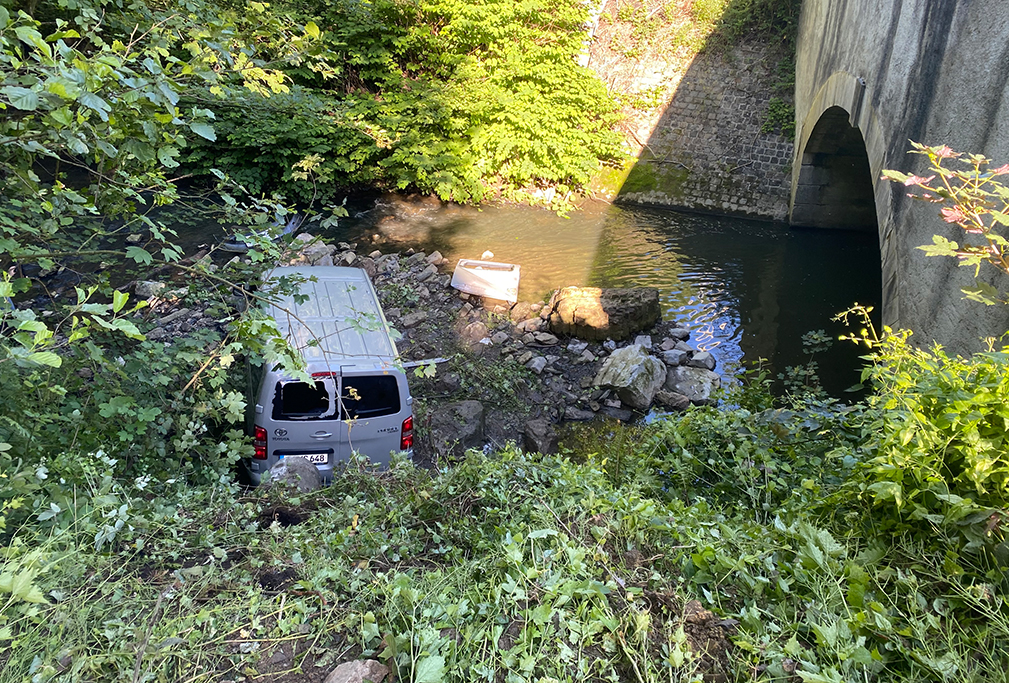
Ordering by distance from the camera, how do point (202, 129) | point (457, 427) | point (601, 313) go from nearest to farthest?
Answer: point (202, 129), point (457, 427), point (601, 313)

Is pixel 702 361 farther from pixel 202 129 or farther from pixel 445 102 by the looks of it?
pixel 445 102

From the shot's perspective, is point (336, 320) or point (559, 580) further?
point (336, 320)

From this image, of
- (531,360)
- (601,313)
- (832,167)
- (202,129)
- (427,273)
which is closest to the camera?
(202,129)

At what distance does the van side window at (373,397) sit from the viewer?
216 inches

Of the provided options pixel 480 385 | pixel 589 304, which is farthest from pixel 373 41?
pixel 480 385

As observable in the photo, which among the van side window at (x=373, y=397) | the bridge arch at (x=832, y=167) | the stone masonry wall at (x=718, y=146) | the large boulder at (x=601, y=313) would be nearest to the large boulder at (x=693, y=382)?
the large boulder at (x=601, y=313)

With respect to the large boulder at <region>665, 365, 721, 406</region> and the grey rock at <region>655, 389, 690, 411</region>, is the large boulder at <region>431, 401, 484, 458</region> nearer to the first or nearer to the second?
the grey rock at <region>655, 389, 690, 411</region>

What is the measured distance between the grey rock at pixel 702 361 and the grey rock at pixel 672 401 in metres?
1.09

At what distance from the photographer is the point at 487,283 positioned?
10.4m

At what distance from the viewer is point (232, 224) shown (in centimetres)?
471

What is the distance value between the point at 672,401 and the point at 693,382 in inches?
24.3

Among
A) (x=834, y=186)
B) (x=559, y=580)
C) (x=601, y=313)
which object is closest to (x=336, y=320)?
(x=559, y=580)

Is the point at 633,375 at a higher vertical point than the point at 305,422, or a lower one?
lower

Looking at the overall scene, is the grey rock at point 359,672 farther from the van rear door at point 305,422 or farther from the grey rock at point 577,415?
the grey rock at point 577,415
